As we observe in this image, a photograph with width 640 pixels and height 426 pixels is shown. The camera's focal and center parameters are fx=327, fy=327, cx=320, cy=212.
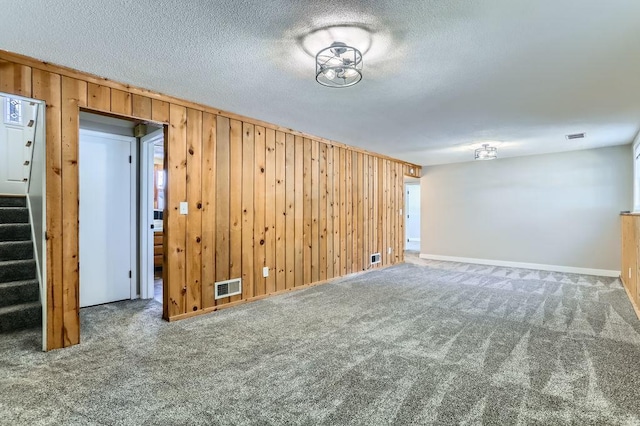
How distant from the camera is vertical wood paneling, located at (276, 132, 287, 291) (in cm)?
436

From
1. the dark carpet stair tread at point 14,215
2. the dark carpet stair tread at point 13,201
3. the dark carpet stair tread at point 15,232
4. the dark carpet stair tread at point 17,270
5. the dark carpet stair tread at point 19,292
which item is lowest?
the dark carpet stair tread at point 19,292

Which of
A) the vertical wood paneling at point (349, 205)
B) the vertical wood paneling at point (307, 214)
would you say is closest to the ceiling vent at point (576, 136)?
the vertical wood paneling at point (349, 205)

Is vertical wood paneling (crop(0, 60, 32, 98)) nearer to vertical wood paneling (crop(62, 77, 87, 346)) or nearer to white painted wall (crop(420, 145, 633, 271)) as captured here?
vertical wood paneling (crop(62, 77, 87, 346))

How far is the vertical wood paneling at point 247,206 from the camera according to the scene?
12.9 ft

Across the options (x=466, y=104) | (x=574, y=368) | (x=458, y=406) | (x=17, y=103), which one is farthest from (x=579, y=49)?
(x=17, y=103)

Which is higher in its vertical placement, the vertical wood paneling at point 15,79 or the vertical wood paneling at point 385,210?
the vertical wood paneling at point 15,79

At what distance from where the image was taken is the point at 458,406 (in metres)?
1.83

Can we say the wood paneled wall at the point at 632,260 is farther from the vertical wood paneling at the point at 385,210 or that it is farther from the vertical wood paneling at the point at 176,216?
the vertical wood paneling at the point at 176,216

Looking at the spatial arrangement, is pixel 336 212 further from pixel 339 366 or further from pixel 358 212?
pixel 339 366

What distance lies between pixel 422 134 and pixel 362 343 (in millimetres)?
3103

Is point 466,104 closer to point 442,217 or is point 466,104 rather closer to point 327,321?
point 327,321

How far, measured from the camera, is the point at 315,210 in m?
4.93

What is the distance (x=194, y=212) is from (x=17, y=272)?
72.9 inches

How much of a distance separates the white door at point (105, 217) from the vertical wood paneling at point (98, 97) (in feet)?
4.22
